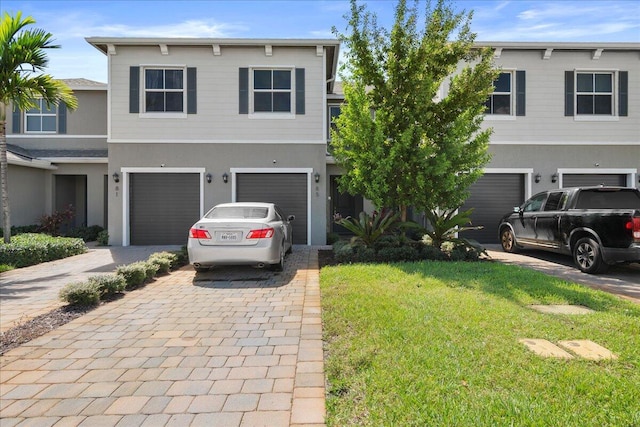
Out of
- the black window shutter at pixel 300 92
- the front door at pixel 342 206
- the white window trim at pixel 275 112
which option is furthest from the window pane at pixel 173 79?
the front door at pixel 342 206

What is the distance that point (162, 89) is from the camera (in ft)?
41.8

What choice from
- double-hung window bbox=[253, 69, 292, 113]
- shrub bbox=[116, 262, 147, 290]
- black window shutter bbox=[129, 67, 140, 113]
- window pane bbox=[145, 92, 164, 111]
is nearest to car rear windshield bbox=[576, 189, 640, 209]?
double-hung window bbox=[253, 69, 292, 113]

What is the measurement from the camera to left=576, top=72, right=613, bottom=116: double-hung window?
43.2 feet

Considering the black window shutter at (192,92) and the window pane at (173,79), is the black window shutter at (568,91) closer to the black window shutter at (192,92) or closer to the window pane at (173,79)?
the black window shutter at (192,92)

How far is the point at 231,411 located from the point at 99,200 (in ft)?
48.6

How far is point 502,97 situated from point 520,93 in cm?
54

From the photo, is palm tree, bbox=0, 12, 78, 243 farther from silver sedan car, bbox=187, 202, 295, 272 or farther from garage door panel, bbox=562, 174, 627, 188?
garage door panel, bbox=562, 174, 627, 188

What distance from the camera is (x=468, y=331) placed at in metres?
4.05

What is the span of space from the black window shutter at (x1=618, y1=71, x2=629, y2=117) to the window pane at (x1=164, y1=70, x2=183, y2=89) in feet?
47.3

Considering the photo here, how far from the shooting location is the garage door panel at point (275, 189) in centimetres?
1284

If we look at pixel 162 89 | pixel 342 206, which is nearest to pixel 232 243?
pixel 162 89

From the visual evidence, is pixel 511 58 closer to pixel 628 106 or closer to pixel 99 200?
pixel 628 106

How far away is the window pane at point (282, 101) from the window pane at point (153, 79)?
373cm

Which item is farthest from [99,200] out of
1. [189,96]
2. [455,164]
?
[455,164]
